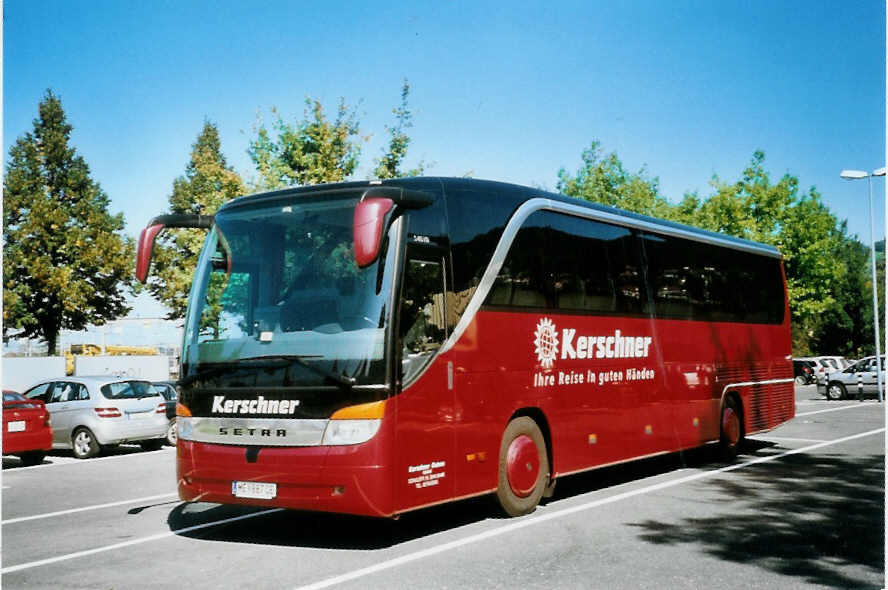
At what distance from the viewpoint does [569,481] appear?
12.8 metres

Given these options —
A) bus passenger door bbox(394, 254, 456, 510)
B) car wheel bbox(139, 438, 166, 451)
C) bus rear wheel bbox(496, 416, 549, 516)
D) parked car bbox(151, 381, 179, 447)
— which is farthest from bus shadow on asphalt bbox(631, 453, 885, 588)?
car wheel bbox(139, 438, 166, 451)

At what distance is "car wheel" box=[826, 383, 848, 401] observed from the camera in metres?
37.9

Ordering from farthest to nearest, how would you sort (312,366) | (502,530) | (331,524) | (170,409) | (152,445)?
(152,445) < (170,409) < (331,524) < (502,530) < (312,366)

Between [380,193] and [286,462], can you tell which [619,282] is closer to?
[380,193]

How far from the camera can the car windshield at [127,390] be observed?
60.2 feet

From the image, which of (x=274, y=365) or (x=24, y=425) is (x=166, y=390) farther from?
Result: (x=274, y=365)

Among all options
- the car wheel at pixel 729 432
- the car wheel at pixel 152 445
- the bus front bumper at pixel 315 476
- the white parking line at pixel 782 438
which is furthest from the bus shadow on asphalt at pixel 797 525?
the car wheel at pixel 152 445

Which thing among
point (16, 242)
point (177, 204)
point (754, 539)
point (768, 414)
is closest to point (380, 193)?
point (754, 539)

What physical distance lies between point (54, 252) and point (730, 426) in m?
42.7

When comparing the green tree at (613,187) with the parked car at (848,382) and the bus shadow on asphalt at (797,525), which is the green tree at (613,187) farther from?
the bus shadow on asphalt at (797,525)

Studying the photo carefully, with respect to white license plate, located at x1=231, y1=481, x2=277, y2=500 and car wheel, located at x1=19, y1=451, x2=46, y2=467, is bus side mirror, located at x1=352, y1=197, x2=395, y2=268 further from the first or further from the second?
car wheel, located at x1=19, y1=451, x2=46, y2=467

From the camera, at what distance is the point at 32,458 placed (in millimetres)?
17719

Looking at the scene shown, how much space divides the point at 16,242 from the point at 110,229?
18.7 ft

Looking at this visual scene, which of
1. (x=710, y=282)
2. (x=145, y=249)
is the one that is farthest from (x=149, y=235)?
(x=710, y=282)
